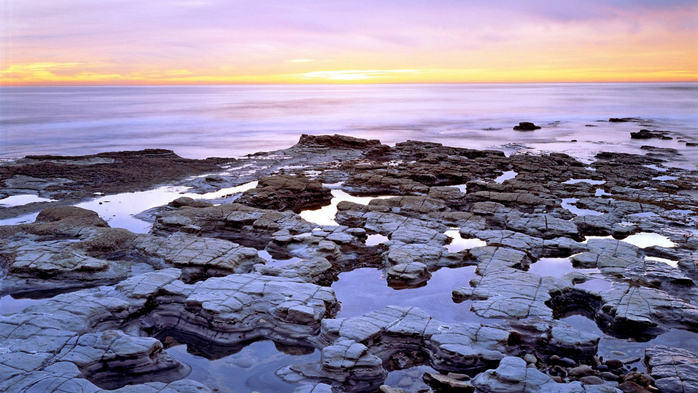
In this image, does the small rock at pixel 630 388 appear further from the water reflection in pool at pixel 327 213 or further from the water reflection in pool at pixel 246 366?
the water reflection in pool at pixel 327 213

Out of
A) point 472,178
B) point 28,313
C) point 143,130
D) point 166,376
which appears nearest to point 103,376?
point 166,376

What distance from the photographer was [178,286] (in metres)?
8.97

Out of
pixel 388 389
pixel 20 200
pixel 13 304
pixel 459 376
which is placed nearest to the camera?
pixel 388 389

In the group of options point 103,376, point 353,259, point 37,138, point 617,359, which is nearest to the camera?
point 103,376

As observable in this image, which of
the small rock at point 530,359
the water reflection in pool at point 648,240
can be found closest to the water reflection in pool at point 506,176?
the water reflection in pool at point 648,240

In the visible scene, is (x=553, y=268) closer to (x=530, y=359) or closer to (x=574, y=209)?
(x=530, y=359)

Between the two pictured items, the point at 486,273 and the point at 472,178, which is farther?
the point at 472,178

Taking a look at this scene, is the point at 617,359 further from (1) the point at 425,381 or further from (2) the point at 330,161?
(2) the point at 330,161

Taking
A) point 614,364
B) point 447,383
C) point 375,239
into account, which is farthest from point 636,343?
point 375,239

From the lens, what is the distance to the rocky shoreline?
6.89 meters

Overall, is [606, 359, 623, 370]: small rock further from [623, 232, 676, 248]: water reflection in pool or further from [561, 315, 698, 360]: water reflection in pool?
[623, 232, 676, 248]: water reflection in pool

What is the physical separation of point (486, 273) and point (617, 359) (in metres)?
3.22

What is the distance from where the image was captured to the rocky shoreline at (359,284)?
6.89 m

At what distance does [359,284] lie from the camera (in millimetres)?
10445
